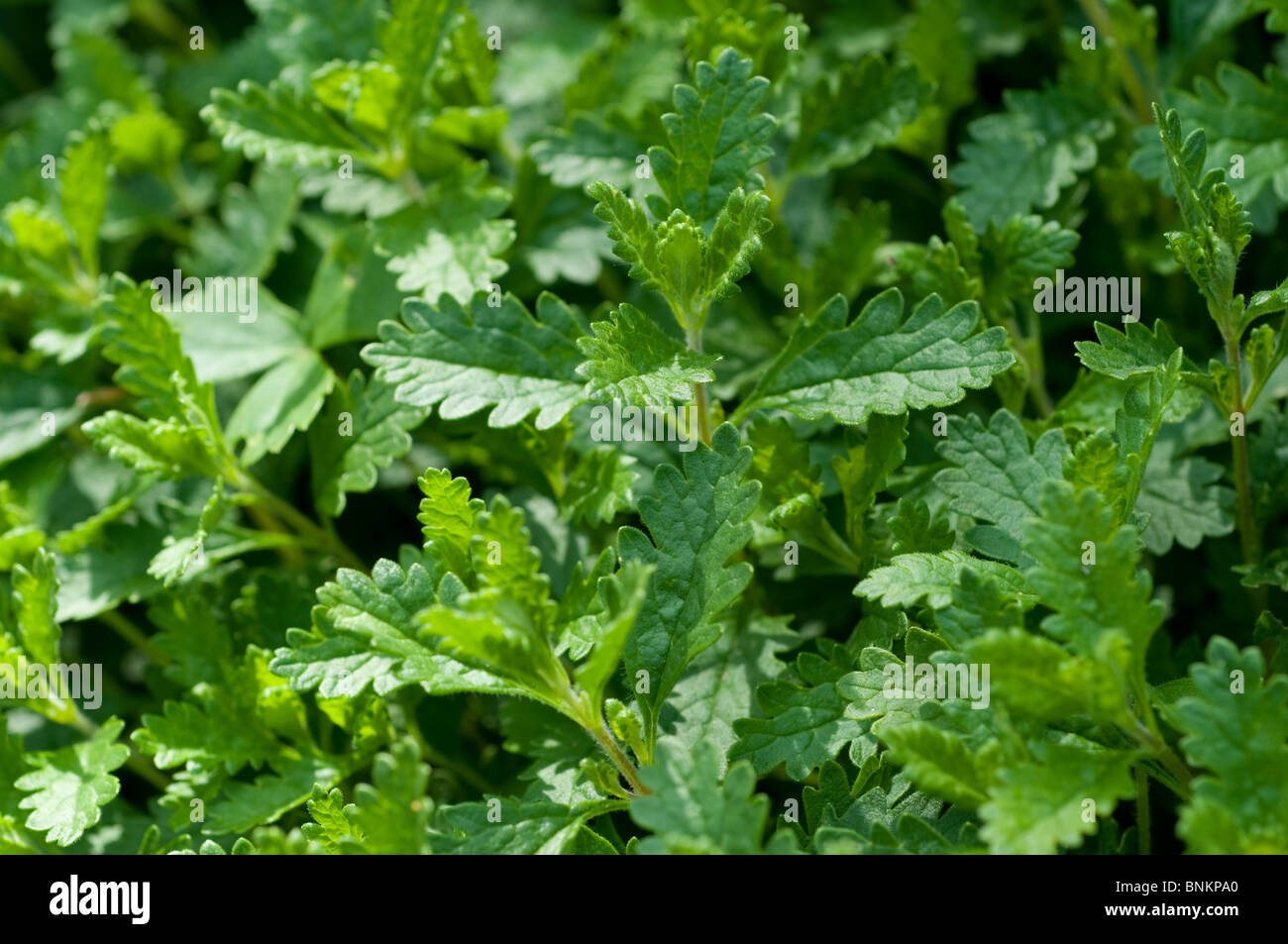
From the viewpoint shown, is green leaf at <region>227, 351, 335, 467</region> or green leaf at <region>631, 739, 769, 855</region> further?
green leaf at <region>227, 351, 335, 467</region>

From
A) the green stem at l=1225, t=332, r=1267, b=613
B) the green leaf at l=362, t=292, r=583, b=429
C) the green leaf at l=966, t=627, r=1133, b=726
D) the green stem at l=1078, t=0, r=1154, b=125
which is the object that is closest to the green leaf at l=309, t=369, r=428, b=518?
the green leaf at l=362, t=292, r=583, b=429

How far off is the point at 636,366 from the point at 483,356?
0.31m

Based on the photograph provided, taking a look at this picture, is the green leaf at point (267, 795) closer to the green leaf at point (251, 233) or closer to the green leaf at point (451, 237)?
the green leaf at point (451, 237)

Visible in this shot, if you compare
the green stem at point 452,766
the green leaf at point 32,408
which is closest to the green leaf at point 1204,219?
the green stem at point 452,766

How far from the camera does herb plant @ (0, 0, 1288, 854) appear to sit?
64.7 inches

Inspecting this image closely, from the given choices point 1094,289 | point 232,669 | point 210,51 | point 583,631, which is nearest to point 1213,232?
point 1094,289

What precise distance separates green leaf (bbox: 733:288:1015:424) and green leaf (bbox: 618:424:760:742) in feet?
0.62

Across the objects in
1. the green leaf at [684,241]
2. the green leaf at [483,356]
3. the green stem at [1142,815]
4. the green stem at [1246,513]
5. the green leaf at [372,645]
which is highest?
the green leaf at [684,241]

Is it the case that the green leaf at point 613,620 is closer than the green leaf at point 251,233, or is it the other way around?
the green leaf at point 613,620

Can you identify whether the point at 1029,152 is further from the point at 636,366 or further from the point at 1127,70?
the point at 636,366

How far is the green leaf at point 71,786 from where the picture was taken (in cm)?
193

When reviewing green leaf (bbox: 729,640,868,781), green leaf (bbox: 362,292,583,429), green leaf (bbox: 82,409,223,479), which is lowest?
green leaf (bbox: 729,640,868,781)

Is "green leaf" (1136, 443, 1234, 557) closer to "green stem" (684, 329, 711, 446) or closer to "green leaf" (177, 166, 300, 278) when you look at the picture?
"green stem" (684, 329, 711, 446)

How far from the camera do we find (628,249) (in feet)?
6.14
